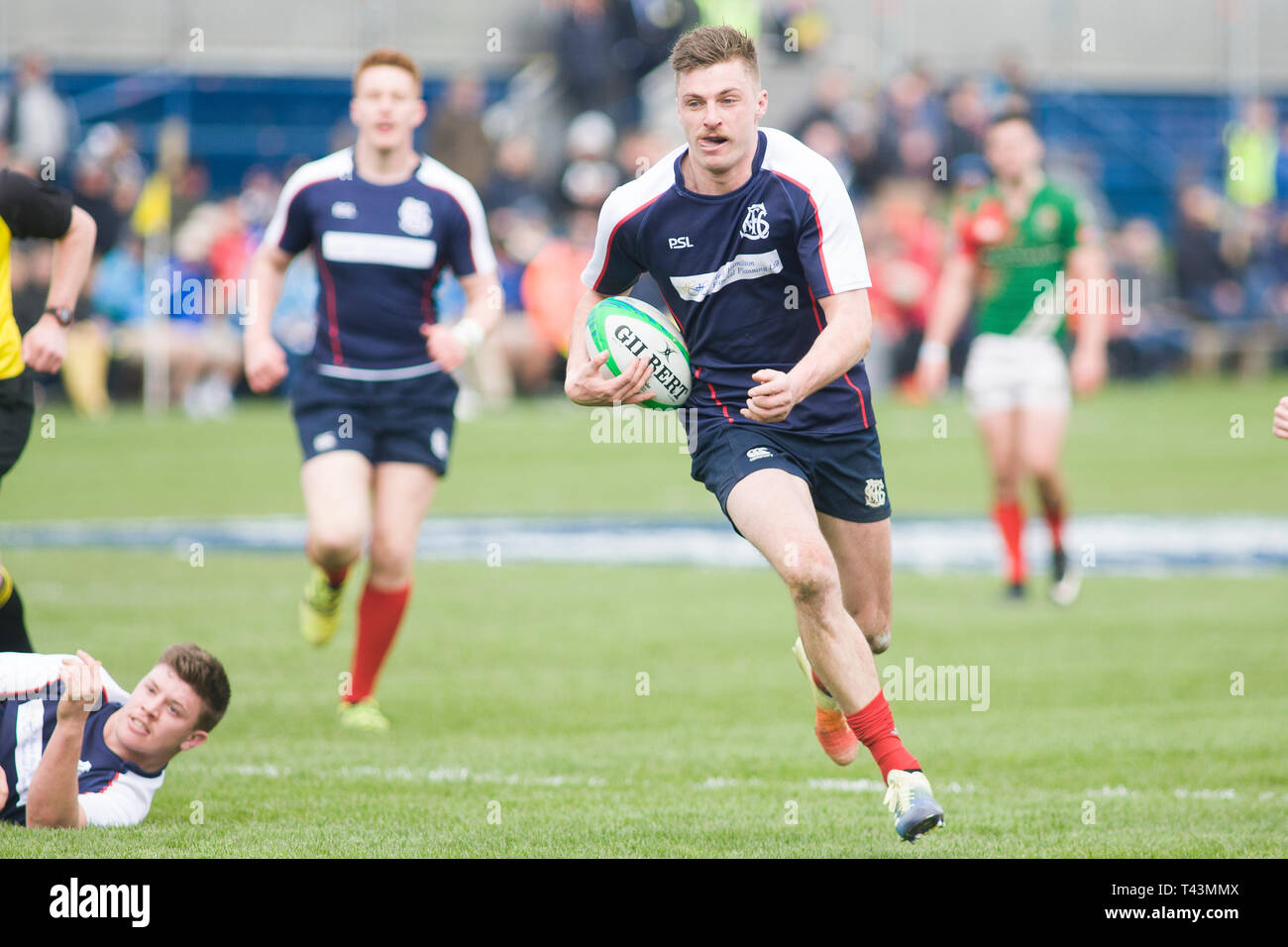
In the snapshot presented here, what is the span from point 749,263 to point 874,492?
936 mm

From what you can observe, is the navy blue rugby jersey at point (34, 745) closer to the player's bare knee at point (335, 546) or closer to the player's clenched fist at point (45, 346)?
the player's clenched fist at point (45, 346)

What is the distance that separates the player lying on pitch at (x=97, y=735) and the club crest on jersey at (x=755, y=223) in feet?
7.58

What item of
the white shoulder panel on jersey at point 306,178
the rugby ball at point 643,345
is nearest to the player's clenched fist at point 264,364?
the white shoulder panel on jersey at point 306,178

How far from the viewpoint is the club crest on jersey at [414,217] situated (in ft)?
26.0

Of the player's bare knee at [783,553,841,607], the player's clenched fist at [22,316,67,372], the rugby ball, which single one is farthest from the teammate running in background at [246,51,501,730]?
the player's bare knee at [783,553,841,607]

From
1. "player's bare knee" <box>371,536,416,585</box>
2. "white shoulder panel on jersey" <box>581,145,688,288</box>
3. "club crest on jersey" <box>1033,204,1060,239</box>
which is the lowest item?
"player's bare knee" <box>371,536,416,585</box>

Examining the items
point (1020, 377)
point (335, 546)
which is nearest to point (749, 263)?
point (335, 546)

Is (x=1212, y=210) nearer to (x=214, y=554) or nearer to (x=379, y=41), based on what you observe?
(x=379, y=41)

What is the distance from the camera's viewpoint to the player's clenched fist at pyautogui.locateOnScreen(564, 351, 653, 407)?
582 cm

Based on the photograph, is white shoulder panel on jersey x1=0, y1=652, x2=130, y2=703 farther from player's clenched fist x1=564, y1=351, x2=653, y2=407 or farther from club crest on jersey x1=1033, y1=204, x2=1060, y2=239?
club crest on jersey x1=1033, y1=204, x2=1060, y2=239

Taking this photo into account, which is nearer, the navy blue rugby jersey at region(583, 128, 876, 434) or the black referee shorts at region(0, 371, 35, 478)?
the navy blue rugby jersey at region(583, 128, 876, 434)

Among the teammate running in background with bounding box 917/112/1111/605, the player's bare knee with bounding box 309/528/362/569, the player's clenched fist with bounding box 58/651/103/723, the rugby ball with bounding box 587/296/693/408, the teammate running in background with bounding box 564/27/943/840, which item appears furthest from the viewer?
the teammate running in background with bounding box 917/112/1111/605

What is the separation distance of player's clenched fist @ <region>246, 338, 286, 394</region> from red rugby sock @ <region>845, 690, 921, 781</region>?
3310 millimetres

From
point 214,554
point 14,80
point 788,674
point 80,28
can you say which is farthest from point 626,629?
point 80,28
